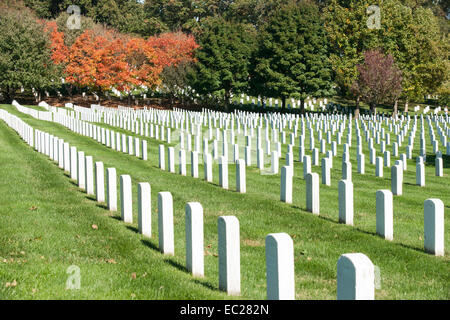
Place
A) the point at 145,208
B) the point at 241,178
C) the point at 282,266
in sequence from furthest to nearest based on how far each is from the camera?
1. the point at 241,178
2. the point at 145,208
3. the point at 282,266

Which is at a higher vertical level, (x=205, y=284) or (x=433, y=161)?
(x=205, y=284)

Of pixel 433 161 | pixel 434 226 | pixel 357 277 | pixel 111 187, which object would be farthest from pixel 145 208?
pixel 433 161

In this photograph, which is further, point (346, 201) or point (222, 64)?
point (222, 64)

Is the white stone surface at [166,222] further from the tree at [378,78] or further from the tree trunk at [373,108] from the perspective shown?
the tree trunk at [373,108]

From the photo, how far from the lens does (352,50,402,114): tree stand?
53188 mm

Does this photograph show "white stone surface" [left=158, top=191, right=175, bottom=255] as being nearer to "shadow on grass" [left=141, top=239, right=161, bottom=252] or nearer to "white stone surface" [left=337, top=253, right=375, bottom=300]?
"shadow on grass" [left=141, top=239, right=161, bottom=252]

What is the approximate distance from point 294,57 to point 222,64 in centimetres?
793

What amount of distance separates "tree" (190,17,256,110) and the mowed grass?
45910 millimetres

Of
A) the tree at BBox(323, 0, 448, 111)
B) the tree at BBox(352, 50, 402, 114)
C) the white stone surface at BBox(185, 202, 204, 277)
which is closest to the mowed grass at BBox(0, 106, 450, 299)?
the white stone surface at BBox(185, 202, 204, 277)

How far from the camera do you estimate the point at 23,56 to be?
61.2 m

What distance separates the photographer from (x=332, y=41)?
60.6 m

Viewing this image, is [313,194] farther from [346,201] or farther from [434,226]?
[434,226]

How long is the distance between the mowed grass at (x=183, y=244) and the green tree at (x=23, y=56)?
4705cm
